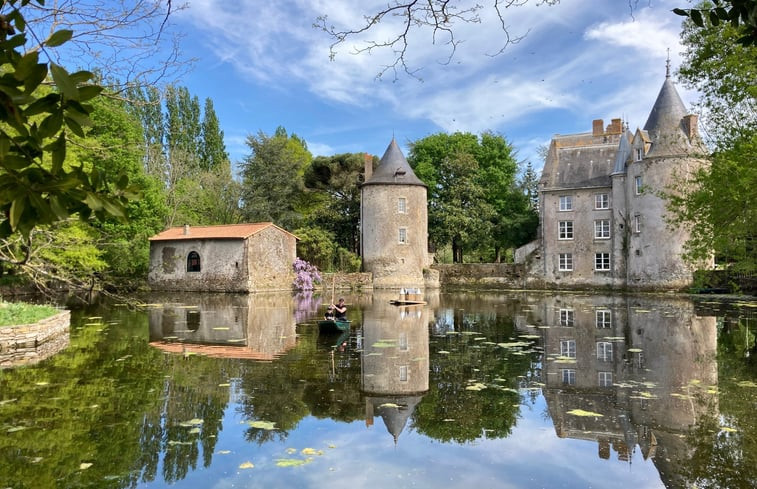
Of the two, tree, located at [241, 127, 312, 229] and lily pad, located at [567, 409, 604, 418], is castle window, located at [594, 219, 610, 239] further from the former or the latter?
lily pad, located at [567, 409, 604, 418]

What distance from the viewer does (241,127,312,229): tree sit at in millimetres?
45469

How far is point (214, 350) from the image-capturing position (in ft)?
42.2

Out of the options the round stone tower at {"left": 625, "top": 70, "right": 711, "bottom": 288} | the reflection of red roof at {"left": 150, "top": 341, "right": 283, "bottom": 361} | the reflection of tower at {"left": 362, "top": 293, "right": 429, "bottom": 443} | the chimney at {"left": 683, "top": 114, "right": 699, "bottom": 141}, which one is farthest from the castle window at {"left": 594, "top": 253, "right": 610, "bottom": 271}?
the reflection of red roof at {"left": 150, "top": 341, "right": 283, "bottom": 361}

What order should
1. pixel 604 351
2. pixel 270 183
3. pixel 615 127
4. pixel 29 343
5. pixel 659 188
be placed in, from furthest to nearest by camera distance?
pixel 270 183 < pixel 615 127 < pixel 659 188 < pixel 29 343 < pixel 604 351

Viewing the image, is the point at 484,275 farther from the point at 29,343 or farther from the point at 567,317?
the point at 29,343

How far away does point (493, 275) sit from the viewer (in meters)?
41.5

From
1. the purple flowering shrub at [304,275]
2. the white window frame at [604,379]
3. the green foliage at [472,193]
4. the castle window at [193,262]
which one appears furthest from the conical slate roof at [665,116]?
the castle window at [193,262]

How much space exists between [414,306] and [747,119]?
571 inches

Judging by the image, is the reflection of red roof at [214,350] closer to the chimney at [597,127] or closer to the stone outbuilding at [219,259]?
the stone outbuilding at [219,259]

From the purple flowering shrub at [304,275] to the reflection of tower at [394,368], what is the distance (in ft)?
64.8

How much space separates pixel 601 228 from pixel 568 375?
30726mm

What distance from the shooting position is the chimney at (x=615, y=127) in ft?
136

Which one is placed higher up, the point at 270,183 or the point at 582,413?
the point at 270,183

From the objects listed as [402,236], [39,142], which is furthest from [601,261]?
[39,142]
